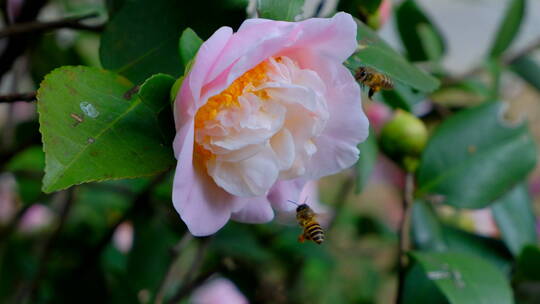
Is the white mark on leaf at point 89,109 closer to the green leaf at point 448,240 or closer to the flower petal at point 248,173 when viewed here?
the flower petal at point 248,173

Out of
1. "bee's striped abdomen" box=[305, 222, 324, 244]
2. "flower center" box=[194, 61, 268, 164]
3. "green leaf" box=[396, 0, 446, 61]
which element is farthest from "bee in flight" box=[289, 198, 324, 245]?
"green leaf" box=[396, 0, 446, 61]

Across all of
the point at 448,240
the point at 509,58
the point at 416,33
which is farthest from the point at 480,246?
the point at 509,58

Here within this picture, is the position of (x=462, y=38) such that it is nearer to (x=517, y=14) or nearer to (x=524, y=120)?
(x=517, y=14)

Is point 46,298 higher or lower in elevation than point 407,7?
lower

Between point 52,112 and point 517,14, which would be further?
point 517,14

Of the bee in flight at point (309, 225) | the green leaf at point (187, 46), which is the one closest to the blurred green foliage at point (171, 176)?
the green leaf at point (187, 46)

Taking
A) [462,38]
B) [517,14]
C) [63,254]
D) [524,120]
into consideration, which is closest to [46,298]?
[63,254]

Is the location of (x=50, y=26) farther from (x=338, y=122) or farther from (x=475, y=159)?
(x=475, y=159)
